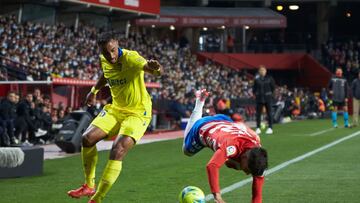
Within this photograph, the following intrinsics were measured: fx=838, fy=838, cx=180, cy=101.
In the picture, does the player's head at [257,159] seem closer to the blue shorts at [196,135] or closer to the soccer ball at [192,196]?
the soccer ball at [192,196]

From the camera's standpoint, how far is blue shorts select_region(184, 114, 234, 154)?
386 inches

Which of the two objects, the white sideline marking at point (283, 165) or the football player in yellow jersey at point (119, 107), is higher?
the football player in yellow jersey at point (119, 107)

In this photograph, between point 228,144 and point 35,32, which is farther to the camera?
point 35,32

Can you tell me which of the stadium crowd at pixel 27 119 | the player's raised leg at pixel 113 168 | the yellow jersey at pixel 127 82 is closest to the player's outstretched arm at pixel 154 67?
the yellow jersey at pixel 127 82

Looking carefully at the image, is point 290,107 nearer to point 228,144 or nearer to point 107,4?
point 107,4

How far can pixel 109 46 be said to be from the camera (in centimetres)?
978

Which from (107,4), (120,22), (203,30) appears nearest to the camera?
(107,4)

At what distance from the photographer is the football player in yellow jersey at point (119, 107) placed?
32.2 ft

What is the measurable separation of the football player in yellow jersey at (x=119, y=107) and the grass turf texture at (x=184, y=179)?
656mm

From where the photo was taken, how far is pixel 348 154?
17047 mm

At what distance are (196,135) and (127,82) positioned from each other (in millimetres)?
1102

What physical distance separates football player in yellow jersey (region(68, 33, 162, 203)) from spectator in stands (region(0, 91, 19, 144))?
32.8 feet

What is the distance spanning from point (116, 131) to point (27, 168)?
3728 mm

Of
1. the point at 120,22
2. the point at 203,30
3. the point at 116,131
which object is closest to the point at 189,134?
the point at 116,131
